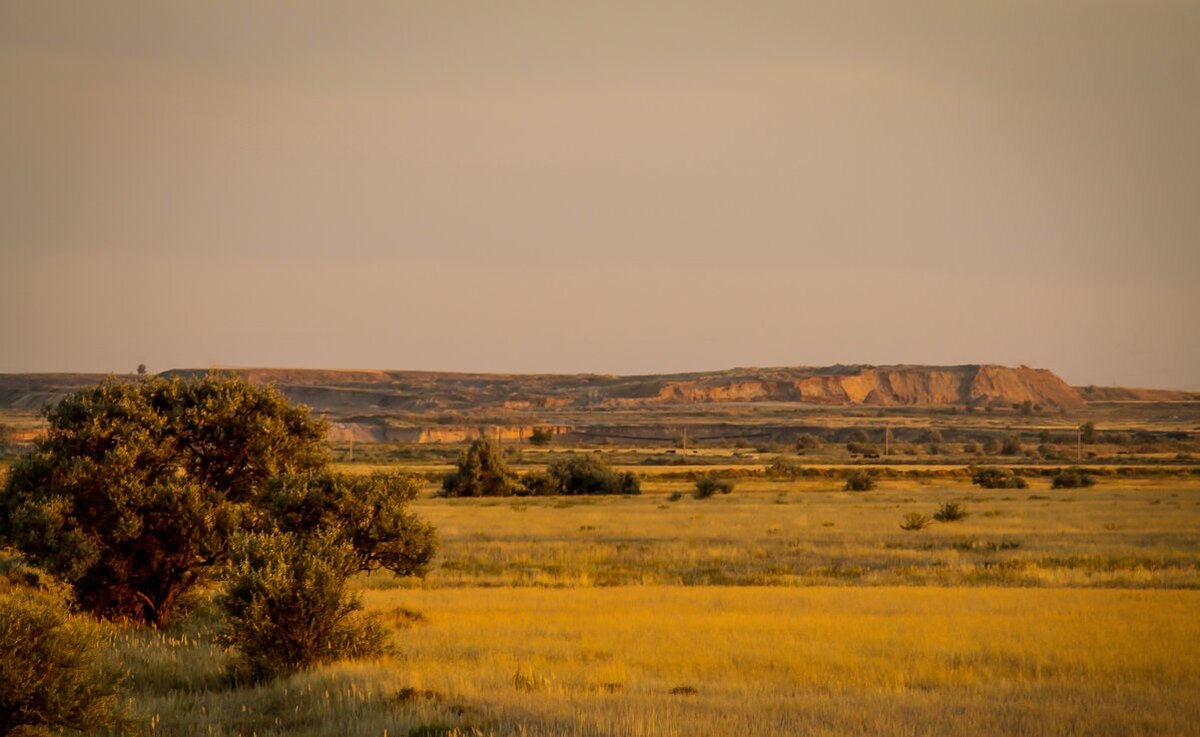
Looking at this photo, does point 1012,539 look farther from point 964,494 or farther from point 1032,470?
point 1032,470

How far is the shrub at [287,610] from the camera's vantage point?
1498 centimetres

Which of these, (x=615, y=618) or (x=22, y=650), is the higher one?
(x=22, y=650)

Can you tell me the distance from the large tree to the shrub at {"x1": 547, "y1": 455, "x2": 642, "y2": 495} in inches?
1742

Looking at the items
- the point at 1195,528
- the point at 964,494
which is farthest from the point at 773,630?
the point at 964,494

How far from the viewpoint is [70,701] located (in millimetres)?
10898

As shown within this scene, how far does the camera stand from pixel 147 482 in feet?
62.9

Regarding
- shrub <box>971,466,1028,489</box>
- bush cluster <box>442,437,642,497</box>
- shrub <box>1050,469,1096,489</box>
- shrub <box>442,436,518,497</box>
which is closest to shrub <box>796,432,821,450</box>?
shrub <box>971,466,1028,489</box>

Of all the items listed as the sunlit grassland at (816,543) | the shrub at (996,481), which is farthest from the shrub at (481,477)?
the shrub at (996,481)

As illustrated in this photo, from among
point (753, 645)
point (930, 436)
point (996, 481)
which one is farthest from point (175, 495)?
point (930, 436)

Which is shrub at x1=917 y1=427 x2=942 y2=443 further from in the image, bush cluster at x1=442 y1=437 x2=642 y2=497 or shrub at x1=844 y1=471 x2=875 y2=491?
bush cluster at x1=442 y1=437 x2=642 y2=497

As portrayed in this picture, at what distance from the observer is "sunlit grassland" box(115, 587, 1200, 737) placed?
1163 centimetres

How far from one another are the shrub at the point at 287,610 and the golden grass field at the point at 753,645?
1.66ft

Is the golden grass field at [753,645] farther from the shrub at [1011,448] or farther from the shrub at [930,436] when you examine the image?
the shrub at [930,436]

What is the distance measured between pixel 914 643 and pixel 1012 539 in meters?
18.9
